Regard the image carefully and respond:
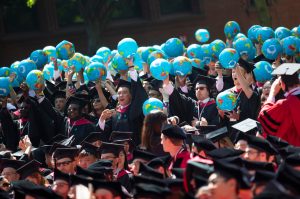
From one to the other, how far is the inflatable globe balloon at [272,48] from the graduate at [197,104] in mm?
1417

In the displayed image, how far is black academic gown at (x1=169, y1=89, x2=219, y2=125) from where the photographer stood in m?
13.8

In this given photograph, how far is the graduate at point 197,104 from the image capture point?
45.4ft

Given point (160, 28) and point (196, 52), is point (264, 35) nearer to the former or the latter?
point (196, 52)

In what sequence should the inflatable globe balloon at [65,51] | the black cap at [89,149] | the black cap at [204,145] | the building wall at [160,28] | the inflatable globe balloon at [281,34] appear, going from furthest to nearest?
the building wall at [160,28], the inflatable globe balloon at [65,51], the inflatable globe balloon at [281,34], the black cap at [89,149], the black cap at [204,145]

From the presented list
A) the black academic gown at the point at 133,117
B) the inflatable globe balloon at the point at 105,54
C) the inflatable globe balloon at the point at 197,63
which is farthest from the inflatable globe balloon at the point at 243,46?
the inflatable globe balloon at the point at 105,54

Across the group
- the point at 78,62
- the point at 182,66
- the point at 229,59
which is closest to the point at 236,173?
the point at 229,59

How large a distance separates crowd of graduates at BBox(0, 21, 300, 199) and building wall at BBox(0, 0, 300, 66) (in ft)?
34.8

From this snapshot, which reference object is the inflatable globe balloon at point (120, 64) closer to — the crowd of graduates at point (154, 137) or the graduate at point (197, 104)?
the crowd of graduates at point (154, 137)

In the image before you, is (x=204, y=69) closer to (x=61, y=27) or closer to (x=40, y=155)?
(x=40, y=155)

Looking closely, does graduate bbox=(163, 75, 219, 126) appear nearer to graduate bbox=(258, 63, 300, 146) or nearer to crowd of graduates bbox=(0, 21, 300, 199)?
crowd of graduates bbox=(0, 21, 300, 199)

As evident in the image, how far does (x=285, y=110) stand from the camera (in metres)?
11.0

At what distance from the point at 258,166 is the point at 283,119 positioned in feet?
7.92

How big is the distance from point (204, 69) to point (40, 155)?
13.6 feet

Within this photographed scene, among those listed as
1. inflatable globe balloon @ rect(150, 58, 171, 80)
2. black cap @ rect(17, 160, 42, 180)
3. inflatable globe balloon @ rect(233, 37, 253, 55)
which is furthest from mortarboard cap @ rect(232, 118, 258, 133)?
inflatable globe balloon @ rect(233, 37, 253, 55)
